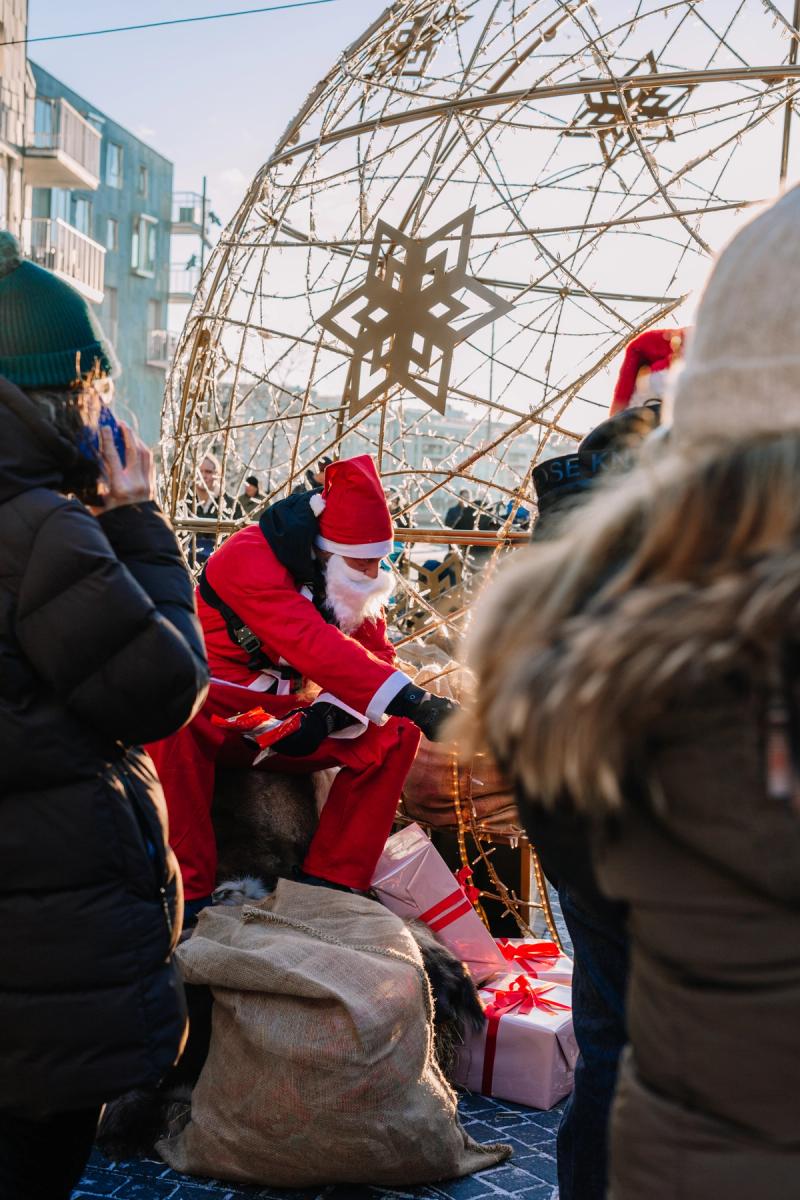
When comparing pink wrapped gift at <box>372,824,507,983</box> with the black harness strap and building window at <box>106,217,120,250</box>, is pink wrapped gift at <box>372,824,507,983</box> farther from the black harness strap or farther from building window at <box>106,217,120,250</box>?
building window at <box>106,217,120,250</box>

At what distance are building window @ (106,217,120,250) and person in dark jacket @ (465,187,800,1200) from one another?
33.9 meters

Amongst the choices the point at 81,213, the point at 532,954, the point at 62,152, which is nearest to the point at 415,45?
the point at 532,954

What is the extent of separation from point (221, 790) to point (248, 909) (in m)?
0.71

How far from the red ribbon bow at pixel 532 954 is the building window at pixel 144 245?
32.3 meters

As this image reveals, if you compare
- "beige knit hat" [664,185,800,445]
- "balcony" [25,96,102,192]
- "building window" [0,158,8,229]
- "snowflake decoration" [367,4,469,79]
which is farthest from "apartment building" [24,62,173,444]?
"beige knit hat" [664,185,800,445]

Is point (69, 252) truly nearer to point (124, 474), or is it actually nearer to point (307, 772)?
point (307, 772)

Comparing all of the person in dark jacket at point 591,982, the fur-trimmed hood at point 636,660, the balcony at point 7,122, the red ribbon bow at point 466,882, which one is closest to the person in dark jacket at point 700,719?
the fur-trimmed hood at point 636,660

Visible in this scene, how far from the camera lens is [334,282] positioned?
3648mm

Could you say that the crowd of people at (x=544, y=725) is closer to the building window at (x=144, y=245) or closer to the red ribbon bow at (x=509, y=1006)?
the red ribbon bow at (x=509, y=1006)

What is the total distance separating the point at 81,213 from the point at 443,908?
102ft

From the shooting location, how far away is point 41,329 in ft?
5.62

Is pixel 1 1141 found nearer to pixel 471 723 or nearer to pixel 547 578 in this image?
pixel 471 723

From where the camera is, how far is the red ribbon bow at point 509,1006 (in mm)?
2916

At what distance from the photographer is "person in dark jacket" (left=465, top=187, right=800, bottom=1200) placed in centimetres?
85
